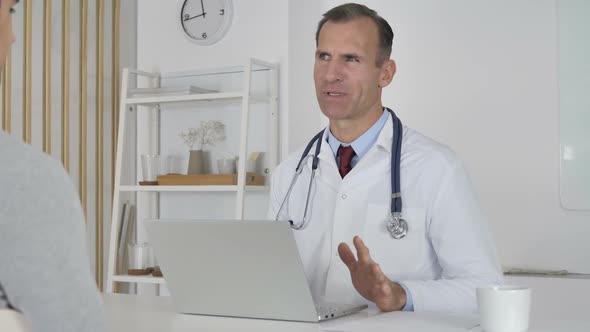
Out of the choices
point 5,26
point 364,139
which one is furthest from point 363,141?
point 5,26

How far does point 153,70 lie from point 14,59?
79 cm

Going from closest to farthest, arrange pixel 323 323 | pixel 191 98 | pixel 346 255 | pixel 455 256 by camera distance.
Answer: pixel 323 323
pixel 346 255
pixel 455 256
pixel 191 98

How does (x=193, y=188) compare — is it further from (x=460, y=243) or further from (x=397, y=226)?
(x=460, y=243)

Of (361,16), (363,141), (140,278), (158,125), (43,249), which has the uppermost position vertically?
(361,16)

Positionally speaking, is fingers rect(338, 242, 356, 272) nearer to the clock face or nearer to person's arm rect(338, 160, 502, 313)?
person's arm rect(338, 160, 502, 313)

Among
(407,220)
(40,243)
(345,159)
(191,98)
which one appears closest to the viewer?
(40,243)

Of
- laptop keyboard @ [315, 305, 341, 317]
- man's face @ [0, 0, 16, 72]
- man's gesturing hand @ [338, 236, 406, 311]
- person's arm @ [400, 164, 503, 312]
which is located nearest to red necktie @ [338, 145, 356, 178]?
person's arm @ [400, 164, 503, 312]

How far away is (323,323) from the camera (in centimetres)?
154

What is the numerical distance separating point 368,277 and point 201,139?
103 inches

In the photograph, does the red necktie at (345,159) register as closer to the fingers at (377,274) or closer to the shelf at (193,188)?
the fingers at (377,274)

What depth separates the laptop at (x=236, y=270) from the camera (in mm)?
1543

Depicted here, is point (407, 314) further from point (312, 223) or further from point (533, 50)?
point (533, 50)

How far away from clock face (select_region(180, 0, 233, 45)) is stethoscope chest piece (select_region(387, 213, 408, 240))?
2.23 metres

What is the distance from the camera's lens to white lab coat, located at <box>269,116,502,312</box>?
7.07ft
